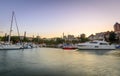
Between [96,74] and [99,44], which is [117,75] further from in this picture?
[99,44]

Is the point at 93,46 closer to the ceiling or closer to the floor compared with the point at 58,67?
closer to the ceiling

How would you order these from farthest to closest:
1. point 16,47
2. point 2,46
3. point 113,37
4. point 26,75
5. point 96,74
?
1. point 113,37
2. point 16,47
3. point 2,46
4. point 96,74
5. point 26,75

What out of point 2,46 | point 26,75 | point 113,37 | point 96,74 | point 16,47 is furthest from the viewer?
point 113,37

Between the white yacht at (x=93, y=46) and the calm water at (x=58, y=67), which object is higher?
the white yacht at (x=93, y=46)

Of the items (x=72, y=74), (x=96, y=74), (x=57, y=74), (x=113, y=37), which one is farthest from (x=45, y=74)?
(x=113, y=37)

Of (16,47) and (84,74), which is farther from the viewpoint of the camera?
(16,47)

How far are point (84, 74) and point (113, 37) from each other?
447 ft

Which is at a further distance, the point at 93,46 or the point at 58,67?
the point at 93,46

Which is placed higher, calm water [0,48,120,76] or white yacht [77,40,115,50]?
white yacht [77,40,115,50]

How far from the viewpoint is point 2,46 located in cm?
7788

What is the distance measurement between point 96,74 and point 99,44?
71.7m

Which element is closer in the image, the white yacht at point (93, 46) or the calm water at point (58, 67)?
the calm water at point (58, 67)

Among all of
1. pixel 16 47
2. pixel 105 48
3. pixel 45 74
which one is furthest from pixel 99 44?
pixel 45 74

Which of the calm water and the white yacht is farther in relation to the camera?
the white yacht
